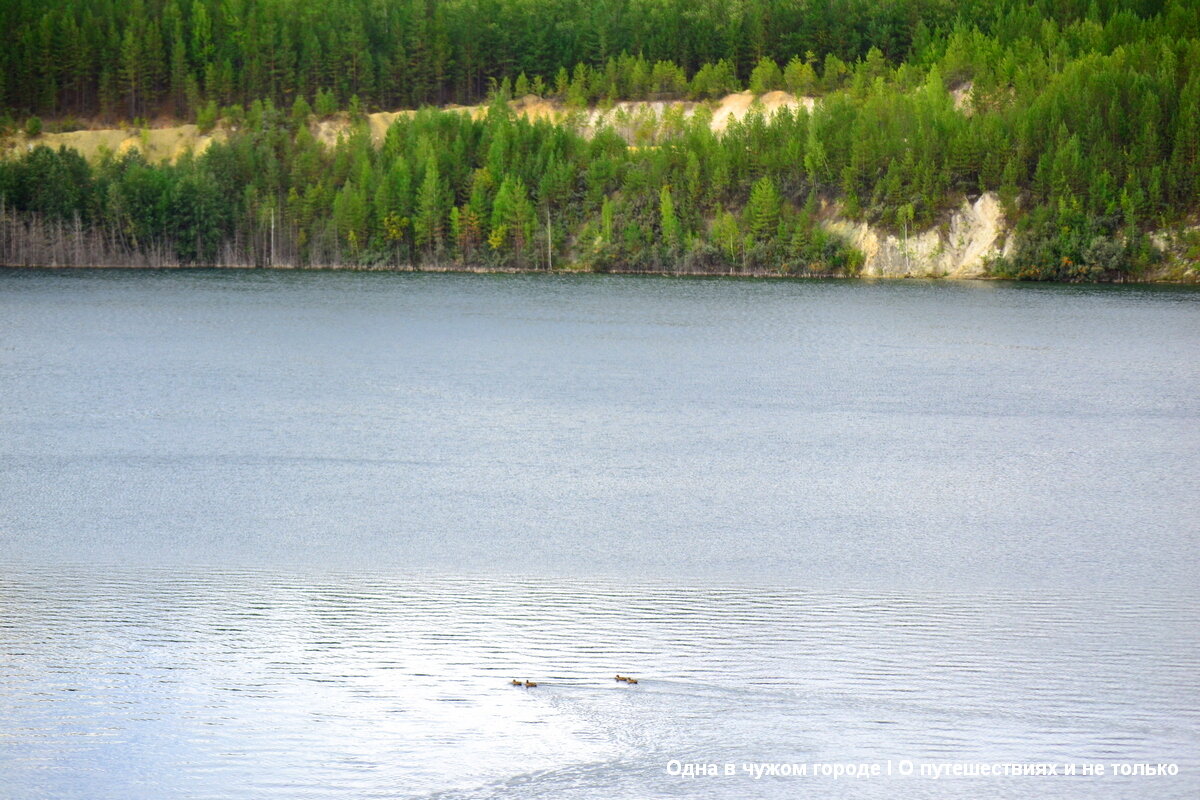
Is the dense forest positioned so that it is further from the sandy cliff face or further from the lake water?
the lake water

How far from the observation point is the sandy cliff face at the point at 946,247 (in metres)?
109

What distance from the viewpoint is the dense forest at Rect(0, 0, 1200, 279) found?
4355 inches

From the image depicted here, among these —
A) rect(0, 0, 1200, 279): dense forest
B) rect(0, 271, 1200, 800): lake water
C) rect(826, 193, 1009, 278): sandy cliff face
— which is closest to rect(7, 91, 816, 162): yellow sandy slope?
rect(0, 0, 1200, 279): dense forest

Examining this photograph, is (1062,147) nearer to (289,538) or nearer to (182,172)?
(182,172)

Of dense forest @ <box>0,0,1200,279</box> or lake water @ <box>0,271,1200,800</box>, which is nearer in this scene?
lake water @ <box>0,271,1200,800</box>

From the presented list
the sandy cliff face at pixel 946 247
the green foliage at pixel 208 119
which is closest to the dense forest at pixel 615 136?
the green foliage at pixel 208 119

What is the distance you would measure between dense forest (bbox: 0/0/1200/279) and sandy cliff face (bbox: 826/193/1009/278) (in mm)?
1350

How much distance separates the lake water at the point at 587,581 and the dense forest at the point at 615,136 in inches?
Answer: 2703

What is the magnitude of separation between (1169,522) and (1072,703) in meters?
10.4

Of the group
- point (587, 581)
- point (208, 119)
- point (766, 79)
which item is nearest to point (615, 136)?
point (766, 79)

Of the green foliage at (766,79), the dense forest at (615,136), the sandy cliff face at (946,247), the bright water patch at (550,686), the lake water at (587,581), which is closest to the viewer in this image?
the bright water patch at (550,686)

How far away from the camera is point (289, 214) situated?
126312 mm

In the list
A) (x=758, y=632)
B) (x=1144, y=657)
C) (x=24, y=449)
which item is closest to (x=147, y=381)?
(x=24, y=449)

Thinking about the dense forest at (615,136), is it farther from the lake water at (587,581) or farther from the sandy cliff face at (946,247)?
the lake water at (587,581)
